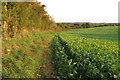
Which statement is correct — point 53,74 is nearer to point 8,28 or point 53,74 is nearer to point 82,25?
point 8,28

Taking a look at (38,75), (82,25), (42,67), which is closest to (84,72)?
(38,75)

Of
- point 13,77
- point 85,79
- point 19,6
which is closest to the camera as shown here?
point 13,77

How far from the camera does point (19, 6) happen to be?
38.9ft

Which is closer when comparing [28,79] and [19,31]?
[28,79]

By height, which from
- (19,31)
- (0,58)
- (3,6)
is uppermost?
(3,6)

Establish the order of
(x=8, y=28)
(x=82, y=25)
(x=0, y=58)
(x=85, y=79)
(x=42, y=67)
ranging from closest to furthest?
(x=85, y=79)
(x=0, y=58)
(x=42, y=67)
(x=8, y=28)
(x=82, y=25)

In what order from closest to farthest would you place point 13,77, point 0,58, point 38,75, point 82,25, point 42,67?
point 13,77 → point 38,75 → point 0,58 → point 42,67 → point 82,25

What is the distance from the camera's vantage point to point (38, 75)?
21.1ft

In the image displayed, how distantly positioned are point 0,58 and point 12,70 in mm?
1436

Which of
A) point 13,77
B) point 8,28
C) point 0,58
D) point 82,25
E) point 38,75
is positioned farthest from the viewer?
point 82,25

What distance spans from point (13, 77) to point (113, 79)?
2809 mm

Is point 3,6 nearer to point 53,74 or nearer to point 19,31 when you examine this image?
point 19,31

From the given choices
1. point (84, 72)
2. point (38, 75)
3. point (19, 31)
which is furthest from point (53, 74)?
point (19, 31)

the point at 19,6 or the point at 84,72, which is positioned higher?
the point at 19,6
